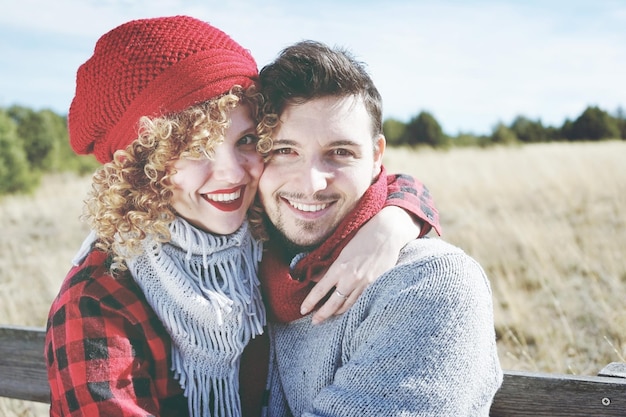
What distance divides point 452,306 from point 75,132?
4.70ft

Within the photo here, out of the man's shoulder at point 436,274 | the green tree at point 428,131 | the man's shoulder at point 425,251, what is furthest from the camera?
the green tree at point 428,131

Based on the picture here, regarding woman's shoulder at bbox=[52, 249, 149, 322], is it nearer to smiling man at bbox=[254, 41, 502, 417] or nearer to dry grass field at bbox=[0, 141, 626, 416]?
smiling man at bbox=[254, 41, 502, 417]

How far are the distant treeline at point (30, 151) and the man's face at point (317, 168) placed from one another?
1375 centimetres

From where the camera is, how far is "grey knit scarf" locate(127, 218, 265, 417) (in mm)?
1948

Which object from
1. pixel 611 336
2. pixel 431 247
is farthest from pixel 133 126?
pixel 611 336

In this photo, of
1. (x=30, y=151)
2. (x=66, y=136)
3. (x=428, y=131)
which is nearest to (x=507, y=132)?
(x=428, y=131)

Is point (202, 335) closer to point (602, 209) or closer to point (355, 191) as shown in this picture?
point (355, 191)

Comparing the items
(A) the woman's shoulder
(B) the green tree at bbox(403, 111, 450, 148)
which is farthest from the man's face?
(B) the green tree at bbox(403, 111, 450, 148)

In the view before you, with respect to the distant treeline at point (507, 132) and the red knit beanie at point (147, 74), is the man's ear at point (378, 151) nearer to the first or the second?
the red knit beanie at point (147, 74)

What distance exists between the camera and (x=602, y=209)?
796 centimetres

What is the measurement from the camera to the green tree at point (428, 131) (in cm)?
3188

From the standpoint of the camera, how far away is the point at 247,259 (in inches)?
86.6

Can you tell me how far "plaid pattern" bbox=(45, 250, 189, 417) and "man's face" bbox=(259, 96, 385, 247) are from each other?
0.61m

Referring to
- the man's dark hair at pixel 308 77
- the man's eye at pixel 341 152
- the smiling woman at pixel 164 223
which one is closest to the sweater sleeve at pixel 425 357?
the smiling woman at pixel 164 223
